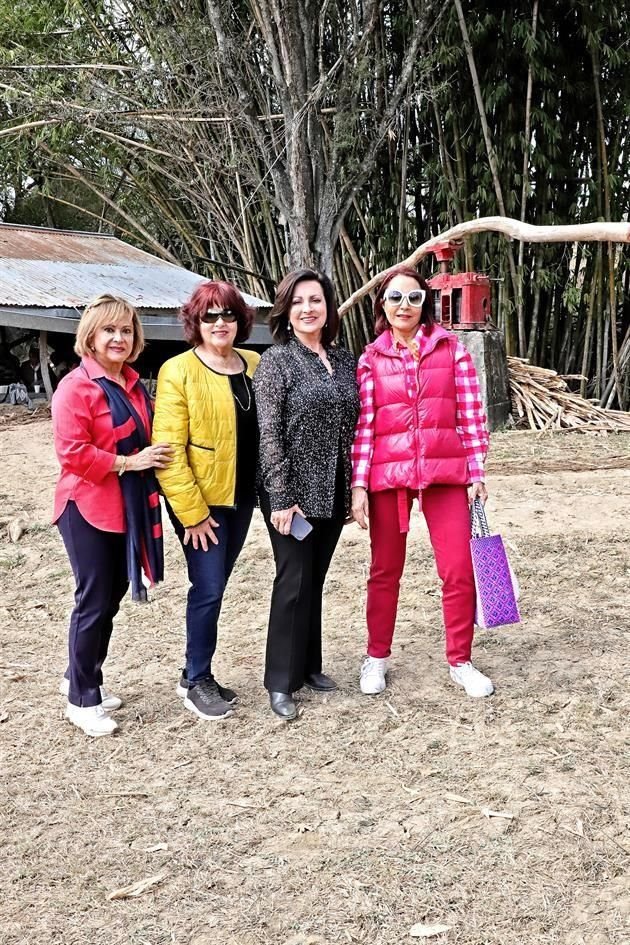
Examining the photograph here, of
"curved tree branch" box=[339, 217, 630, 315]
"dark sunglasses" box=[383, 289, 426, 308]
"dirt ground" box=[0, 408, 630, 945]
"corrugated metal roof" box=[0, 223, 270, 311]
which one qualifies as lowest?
"dirt ground" box=[0, 408, 630, 945]

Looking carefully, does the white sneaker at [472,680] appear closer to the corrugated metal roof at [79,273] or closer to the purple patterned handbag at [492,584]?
the purple patterned handbag at [492,584]

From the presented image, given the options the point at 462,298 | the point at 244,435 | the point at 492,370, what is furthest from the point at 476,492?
the point at 492,370

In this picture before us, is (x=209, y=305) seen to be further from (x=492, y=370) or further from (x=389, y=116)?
(x=389, y=116)

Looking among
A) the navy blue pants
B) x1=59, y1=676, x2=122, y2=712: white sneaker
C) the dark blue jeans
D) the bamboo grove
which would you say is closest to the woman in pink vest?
the dark blue jeans

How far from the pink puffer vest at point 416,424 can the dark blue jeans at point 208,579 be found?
1.38 feet

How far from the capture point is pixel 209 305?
2.45m

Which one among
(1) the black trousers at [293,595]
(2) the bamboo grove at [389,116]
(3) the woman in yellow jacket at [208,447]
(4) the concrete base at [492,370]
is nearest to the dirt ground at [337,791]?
(1) the black trousers at [293,595]

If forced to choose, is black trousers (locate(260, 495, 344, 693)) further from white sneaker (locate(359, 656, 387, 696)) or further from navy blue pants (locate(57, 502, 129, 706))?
navy blue pants (locate(57, 502, 129, 706))

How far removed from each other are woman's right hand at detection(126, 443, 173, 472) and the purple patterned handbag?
3.09 feet

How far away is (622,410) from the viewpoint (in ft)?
25.1

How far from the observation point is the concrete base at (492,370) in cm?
660

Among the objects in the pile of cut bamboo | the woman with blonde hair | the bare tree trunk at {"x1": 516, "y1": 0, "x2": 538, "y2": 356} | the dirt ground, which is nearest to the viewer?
the dirt ground

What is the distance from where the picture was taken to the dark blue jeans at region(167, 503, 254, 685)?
252 cm

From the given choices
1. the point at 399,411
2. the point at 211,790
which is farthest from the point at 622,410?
the point at 211,790
